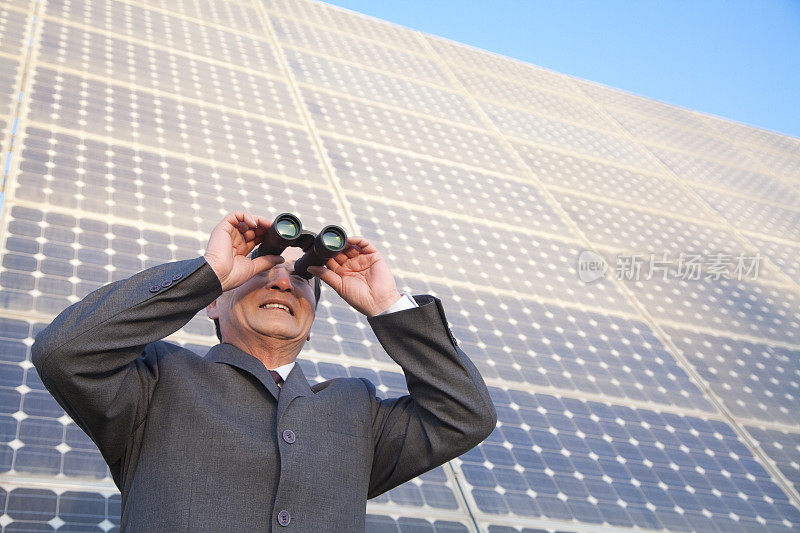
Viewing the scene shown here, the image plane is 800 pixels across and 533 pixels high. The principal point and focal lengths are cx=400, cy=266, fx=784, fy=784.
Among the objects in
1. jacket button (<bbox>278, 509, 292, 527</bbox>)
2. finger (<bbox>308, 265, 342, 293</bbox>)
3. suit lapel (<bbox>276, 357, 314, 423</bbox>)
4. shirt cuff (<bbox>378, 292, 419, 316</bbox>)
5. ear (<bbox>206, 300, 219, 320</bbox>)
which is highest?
shirt cuff (<bbox>378, 292, 419, 316</bbox>)

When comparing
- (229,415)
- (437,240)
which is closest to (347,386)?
(229,415)

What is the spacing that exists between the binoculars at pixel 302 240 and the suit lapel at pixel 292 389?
39 cm

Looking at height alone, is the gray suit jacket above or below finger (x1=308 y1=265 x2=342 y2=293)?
below

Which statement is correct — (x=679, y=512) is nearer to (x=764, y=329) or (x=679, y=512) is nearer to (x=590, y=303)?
(x=590, y=303)

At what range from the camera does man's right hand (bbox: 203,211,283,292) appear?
2475 mm

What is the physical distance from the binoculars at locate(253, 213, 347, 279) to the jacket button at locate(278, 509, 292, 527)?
84 cm

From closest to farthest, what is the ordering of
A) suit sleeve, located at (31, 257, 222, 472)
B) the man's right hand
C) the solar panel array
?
1. suit sleeve, located at (31, 257, 222, 472)
2. the man's right hand
3. the solar panel array

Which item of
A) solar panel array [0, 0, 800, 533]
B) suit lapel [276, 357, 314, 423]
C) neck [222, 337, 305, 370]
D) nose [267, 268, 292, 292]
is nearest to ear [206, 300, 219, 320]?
neck [222, 337, 305, 370]

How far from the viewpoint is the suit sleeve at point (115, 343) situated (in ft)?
7.23

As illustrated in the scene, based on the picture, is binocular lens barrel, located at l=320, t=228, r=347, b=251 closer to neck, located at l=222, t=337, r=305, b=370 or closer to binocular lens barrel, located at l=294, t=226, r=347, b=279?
binocular lens barrel, located at l=294, t=226, r=347, b=279

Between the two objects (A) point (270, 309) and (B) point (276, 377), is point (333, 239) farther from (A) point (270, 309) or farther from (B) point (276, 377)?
(B) point (276, 377)

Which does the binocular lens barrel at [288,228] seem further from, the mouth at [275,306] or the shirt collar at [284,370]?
the shirt collar at [284,370]

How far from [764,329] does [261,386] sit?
6083 mm

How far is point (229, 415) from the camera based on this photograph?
2.49 meters
